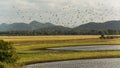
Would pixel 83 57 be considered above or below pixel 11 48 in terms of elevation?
below

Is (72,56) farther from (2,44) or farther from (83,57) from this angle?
(2,44)

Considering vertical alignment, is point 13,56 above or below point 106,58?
above

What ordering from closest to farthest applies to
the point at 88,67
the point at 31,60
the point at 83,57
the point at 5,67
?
the point at 5,67 → the point at 88,67 → the point at 31,60 → the point at 83,57

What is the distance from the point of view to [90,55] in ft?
228

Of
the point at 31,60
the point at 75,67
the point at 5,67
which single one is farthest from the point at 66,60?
the point at 5,67

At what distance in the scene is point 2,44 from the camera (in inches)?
2116

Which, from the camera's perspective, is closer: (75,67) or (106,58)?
(75,67)

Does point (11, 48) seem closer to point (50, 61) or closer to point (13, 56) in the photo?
point (13, 56)

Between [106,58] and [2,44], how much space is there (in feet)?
75.7

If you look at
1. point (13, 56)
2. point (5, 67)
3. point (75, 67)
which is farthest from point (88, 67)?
point (5, 67)

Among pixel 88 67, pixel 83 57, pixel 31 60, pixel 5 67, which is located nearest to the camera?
pixel 5 67

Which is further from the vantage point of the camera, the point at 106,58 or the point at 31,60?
the point at 106,58

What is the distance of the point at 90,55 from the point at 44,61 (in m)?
12.1

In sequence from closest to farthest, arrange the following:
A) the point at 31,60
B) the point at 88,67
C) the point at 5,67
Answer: the point at 5,67
the point at 88,67
the point at 31,60
